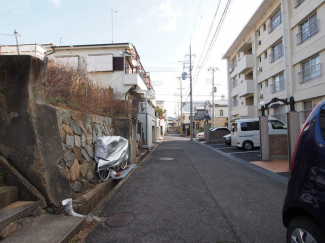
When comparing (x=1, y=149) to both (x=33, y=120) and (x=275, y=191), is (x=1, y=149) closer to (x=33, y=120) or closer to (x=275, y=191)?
(x=33, y=120)

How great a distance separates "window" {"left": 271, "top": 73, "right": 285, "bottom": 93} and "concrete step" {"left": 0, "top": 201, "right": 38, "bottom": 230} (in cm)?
1679

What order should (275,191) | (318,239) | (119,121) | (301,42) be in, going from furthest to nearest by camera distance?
(301,42) → (119,121) → (275,191) → (318,239)

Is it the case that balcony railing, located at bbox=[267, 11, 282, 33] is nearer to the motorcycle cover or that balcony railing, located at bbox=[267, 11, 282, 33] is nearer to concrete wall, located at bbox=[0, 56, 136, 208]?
the motorcycle cover

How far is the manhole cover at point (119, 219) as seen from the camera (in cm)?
337

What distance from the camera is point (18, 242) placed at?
2.34 metres

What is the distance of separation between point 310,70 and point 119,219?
14.1 m

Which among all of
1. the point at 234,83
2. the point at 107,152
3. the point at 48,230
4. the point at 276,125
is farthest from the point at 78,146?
the point at 234,83

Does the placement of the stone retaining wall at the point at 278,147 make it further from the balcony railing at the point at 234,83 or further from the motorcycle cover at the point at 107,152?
the balcony railing at the point at 234,83

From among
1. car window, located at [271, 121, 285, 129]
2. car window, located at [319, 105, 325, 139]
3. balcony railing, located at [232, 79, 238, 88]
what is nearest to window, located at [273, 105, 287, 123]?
car window, located at [271, 121, 285, 129]

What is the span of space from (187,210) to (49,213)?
231cm

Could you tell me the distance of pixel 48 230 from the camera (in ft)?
8.73

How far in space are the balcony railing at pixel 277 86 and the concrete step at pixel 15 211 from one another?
1679 cm

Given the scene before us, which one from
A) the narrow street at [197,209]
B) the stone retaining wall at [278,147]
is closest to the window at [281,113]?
the stone retaining wall at [278,147]

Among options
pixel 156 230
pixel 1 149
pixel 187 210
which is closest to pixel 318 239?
pixel 156 230
